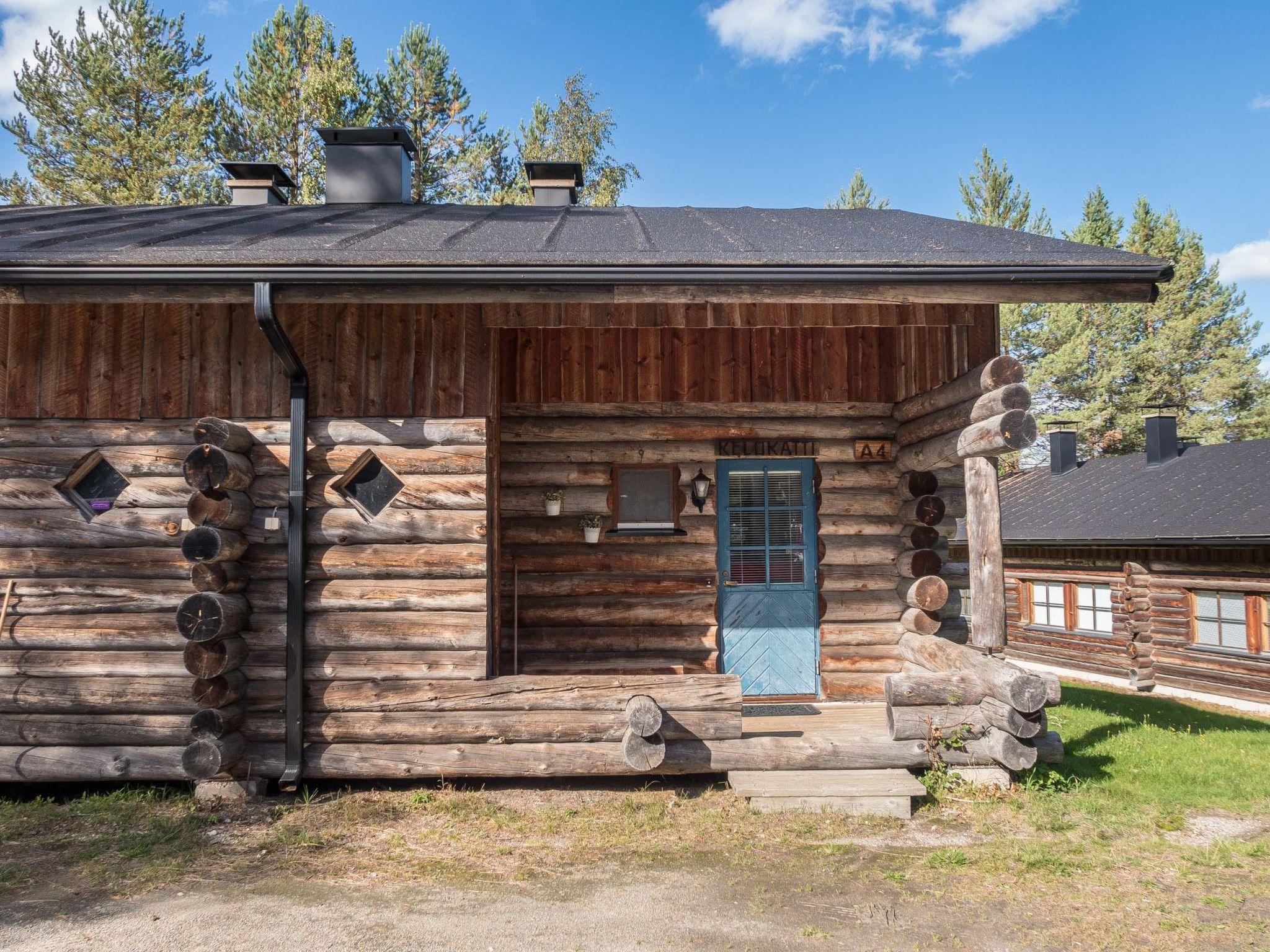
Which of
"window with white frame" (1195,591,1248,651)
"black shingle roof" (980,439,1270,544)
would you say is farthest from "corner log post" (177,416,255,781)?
"window with white frame" (1195,591,1248,651)

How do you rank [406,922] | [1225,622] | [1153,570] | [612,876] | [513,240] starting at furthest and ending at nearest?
[1153,570], [1225,622], [513,240], [612,876], [406,922]

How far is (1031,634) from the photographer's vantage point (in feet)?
57.5

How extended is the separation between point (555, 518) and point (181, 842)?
3960 mm

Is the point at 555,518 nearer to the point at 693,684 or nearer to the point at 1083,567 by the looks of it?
the point at 693,684

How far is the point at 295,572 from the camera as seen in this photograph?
5.73 metres

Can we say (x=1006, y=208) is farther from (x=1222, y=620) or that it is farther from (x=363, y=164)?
(x=363, y=164)

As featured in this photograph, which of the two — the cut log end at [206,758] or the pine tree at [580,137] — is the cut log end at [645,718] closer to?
the cut log end at [206,758]

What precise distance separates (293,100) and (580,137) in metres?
7.80

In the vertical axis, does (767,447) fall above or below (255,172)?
below

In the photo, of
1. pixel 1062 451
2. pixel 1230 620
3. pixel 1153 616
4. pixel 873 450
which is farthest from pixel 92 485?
pixel 1062 451

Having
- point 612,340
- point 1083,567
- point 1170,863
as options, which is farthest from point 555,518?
point 1083,567

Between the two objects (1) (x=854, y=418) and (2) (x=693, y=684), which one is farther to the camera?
(1) (x=854, y=418)

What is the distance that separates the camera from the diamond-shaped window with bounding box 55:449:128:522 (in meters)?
5.84

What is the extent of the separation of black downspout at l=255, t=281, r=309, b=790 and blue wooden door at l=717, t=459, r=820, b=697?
3.90 metres
